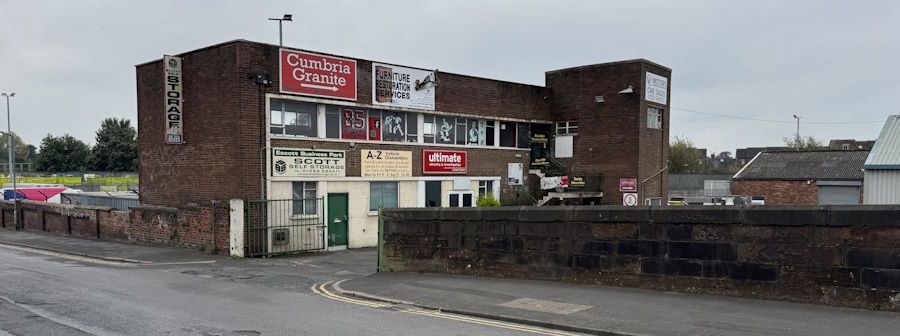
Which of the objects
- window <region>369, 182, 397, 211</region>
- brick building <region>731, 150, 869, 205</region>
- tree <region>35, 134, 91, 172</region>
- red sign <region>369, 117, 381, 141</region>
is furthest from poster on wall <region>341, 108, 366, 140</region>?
tree <region>35, 134, 91, 172</region>

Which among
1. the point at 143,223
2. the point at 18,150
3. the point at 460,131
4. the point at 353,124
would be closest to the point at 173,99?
the point at 143,223

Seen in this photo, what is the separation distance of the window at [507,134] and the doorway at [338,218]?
26.7 feet

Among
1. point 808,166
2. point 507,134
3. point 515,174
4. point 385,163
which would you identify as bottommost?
point 515,174

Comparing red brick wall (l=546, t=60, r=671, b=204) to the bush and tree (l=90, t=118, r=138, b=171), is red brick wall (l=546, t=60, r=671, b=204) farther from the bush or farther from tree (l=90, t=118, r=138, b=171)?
tree (l=90, t=118, r=138, b=171)

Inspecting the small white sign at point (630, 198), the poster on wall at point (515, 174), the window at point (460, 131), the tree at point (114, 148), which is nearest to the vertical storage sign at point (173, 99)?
→ the window at point (460, 131)

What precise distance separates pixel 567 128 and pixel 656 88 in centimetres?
Answer: 418

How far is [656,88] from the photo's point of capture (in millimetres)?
26938

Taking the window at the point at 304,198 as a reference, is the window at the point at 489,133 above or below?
above

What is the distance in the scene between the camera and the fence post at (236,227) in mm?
17641

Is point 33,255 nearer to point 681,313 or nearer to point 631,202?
point 681,313

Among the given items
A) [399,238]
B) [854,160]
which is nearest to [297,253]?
[399,238]

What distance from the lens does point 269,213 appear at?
18469 millimetres

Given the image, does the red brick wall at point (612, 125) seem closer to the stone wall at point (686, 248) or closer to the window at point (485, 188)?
the window at point (485, 188)

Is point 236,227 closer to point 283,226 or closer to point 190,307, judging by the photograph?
point 283,226
